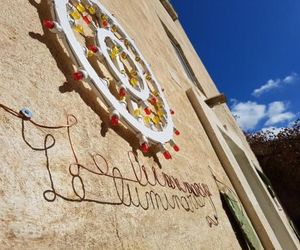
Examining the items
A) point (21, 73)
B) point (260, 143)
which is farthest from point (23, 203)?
point (260, 143)

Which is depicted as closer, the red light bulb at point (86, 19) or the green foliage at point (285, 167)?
the red light bulb at point (86, 19)

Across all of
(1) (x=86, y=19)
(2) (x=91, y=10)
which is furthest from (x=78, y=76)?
(2) (x=91, y=10)

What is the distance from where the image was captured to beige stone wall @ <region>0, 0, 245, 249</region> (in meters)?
1.13

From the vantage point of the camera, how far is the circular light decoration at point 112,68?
1.80 metres

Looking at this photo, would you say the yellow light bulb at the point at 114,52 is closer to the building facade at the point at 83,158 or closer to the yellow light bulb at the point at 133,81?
the building facade at the point at 83,158

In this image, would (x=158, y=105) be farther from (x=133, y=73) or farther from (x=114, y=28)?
(x=114, y=28)

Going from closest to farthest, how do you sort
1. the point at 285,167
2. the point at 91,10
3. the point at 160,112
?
the point at 91,10 → the point at 160,112 → the point at 285,167

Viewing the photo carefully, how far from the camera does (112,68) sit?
7.14ft

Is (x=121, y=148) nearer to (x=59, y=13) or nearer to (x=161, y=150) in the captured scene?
(x=161, y=150)

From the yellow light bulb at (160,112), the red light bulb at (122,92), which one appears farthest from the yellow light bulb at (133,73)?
the red light bulb at (122,92)

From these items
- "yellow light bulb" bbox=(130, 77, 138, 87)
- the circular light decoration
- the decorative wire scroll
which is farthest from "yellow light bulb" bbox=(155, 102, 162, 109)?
the decorative wire scroll

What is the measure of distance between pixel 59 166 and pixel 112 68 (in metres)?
0.99

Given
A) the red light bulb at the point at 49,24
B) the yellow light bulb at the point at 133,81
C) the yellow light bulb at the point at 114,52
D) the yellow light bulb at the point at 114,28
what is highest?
the red light bulb at the point at 49,24

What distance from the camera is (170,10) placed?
Result: 8.66m
